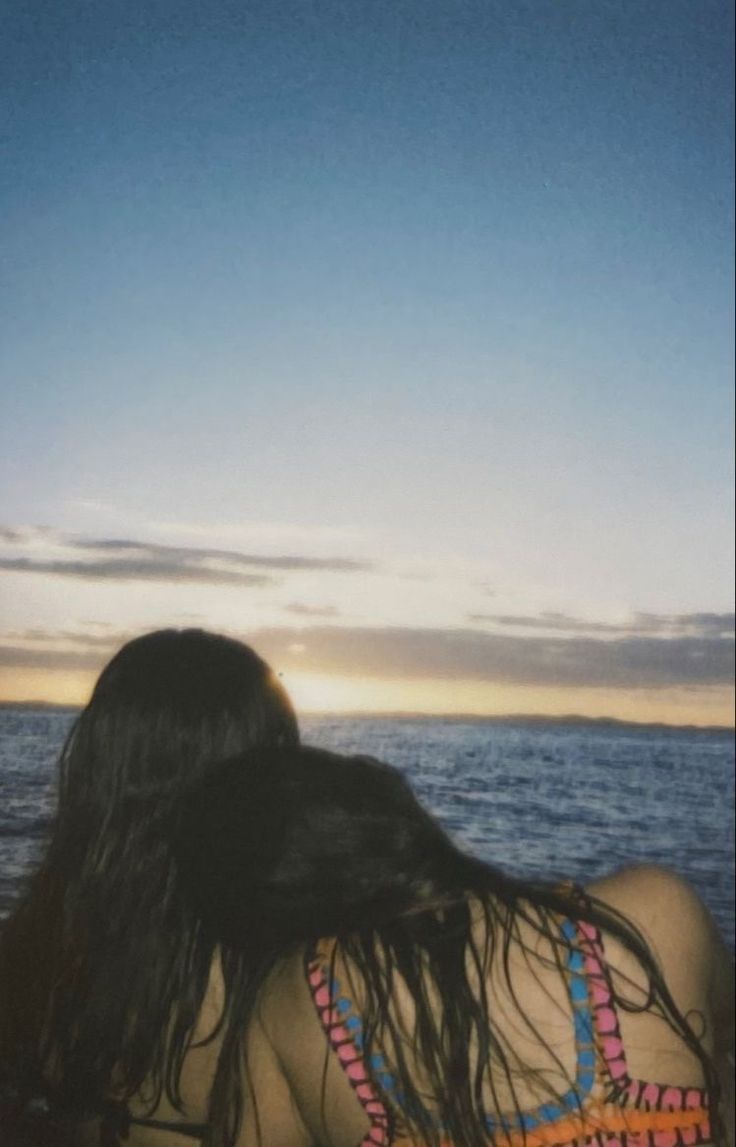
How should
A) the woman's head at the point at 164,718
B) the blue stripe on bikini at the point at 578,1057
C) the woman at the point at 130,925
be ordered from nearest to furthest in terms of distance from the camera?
the blue stripe on bikini at the point at 578,1057 → the woman at the point at 130,925 → the woman's head at the point at 164,718

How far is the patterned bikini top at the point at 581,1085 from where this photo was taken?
45.5 inches

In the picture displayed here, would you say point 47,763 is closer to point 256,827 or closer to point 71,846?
point 71,846

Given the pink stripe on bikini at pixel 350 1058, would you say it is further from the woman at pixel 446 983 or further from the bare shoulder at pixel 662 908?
the bare shoulder at pixel 662 908

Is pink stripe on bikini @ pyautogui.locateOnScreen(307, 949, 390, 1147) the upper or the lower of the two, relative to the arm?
lower

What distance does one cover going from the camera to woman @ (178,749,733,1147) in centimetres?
116

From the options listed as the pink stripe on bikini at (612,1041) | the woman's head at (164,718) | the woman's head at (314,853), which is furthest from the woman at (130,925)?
the pink stripe on bikini at (612,1041)

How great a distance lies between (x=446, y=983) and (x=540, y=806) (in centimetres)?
1967

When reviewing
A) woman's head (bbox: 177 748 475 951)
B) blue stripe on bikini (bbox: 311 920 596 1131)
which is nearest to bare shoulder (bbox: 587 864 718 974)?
blue stripe on bikini (bbox: 311 920 596 1131)

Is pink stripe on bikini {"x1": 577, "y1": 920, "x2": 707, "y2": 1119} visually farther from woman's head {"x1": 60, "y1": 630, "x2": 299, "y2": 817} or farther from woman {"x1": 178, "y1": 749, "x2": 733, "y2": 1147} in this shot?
woman's head {"x1": 60, "y1": 630, "x2": 299, "y2": 817}

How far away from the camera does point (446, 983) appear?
1161 mm

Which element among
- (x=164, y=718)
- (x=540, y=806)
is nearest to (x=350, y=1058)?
(x=164, y=718)

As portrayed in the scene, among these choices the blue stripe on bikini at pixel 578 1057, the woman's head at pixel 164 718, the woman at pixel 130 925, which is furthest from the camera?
the woman's head at pixel 164 718

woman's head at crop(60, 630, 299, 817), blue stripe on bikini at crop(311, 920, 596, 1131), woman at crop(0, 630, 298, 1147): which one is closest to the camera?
blue stripe on bikini at crop(311, 920, 596, 1131)

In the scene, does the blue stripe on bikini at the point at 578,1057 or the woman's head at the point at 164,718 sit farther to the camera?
the woman's head at the point at 164,718
